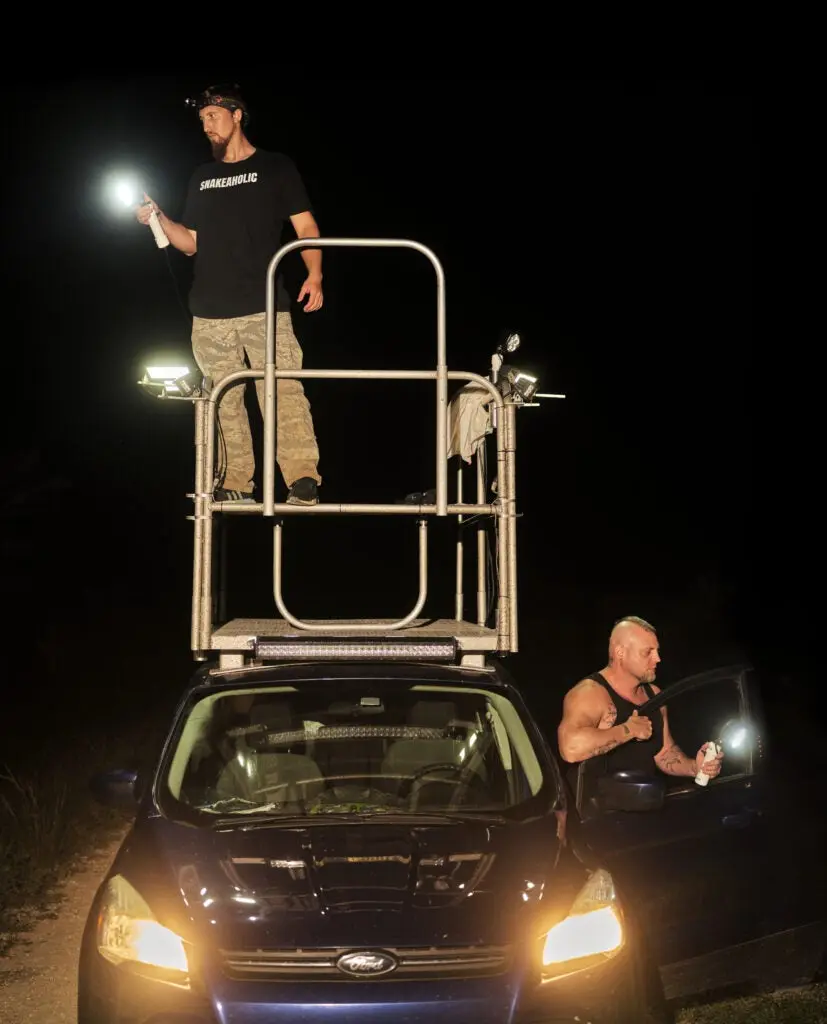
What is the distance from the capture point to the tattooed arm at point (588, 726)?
6.11 meters

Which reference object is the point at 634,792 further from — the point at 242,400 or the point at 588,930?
the point at 242,400

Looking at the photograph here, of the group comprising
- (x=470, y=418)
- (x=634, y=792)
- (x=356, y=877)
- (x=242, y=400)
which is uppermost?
(x=242, y=400)

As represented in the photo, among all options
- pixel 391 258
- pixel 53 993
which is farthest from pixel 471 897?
pixel 391 258

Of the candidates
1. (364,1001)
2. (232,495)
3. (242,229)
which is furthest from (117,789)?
(242,229)

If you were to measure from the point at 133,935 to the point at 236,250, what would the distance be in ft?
13.1

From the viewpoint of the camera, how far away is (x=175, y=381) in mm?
6336

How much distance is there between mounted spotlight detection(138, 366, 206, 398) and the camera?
249 inches

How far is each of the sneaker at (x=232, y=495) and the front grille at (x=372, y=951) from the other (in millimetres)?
2557

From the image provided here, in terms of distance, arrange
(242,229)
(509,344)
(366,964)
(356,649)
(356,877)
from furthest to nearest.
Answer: (242,229), (509,344), (356,649), (356,877), (366,964)

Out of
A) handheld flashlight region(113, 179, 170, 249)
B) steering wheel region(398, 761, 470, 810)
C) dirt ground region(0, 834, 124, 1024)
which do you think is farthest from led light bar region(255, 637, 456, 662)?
handheld flashlight region(113, 179, 170, 249)

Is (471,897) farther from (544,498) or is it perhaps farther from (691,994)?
(544,498)

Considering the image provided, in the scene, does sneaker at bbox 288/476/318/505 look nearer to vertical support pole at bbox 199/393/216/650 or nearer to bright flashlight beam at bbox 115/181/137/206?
vertical support pole at bbox 199/393/216/650

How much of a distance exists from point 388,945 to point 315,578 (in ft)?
→ 141

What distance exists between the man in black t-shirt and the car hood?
9.12 feet
